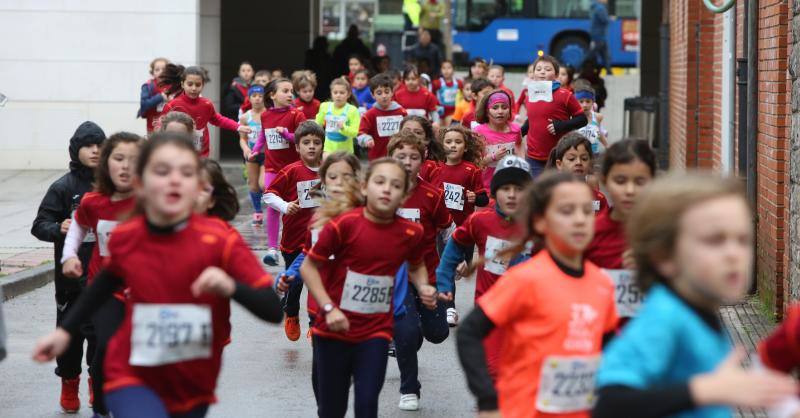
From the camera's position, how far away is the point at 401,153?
29.3ft

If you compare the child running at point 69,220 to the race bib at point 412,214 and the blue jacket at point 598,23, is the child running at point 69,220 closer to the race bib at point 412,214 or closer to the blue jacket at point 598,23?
the race bib at point 412,214

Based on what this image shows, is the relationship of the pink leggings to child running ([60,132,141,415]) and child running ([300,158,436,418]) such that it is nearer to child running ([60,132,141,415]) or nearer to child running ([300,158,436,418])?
child running ([60,132,141,415])

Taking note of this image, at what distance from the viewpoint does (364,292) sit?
22.0 feet

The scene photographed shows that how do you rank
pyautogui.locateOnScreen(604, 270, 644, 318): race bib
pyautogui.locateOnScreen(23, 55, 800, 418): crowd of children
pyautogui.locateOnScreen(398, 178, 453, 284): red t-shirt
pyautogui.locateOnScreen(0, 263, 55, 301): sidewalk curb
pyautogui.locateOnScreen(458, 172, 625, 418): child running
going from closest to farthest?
pyautogui.locateOnScreen(23, 55, 800, 418): crowd of children → pyautogui.locateOnScreen(458, 172, 625, 418): child running → pyautogui.locateOnScreen(604, 270, 644, 318): race bib → pyautogui.locateOnScreen(398, 178, 453, 284): red t-shirt → pyautogui.locateOnScreen(0, 263, 55, 301): sidewalk curb

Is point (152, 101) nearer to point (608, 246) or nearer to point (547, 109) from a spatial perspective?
point (547, 109)

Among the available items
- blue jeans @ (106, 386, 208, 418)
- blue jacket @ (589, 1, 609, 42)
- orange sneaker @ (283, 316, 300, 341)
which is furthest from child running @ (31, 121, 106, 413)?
blue jacket @ (589, 1, 609, 42)

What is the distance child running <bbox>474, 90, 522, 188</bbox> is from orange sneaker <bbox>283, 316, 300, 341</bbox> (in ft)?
9.11

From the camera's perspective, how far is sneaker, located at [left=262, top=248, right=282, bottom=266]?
1377cm

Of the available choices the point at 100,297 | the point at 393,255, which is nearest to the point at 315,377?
the point at 393,255

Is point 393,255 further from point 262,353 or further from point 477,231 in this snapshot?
point 262,353

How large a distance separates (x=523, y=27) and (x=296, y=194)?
1203 inches

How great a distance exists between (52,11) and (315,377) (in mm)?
17712

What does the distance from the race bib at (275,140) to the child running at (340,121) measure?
2.08 ft

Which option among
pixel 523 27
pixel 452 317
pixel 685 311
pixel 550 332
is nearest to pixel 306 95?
pixel 452 317
